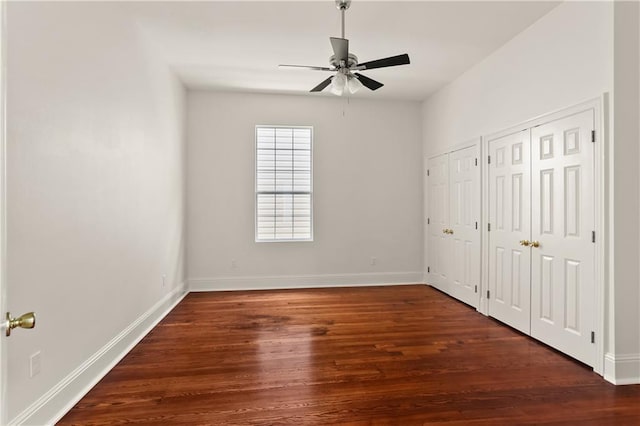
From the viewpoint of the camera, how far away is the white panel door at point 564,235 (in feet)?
8.90

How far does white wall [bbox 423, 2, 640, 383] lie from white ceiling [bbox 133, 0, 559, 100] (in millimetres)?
282

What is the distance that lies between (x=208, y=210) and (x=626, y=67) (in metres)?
5.00

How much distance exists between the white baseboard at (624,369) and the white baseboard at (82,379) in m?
3.71

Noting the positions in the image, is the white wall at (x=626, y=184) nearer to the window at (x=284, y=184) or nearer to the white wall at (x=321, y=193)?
the white wall at (x=321, y=193)

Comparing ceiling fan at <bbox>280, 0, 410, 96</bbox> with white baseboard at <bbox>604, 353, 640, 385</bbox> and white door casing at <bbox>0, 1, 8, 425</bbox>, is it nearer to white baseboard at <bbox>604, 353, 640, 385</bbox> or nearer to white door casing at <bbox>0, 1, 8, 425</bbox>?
white door casing at <bbox>0, 1, 8, 425</bbox>

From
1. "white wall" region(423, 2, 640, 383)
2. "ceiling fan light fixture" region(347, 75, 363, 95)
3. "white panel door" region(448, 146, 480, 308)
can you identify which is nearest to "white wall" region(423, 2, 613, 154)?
"white wall" region(423, 2, 640, 383)

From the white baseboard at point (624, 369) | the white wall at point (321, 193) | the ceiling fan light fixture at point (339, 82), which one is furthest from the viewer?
the white wall at point (321, 193)

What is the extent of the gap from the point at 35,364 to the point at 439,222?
487 centimetres

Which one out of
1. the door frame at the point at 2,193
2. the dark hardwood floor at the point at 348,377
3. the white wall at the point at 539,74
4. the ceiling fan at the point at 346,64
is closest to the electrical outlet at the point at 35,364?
the dark hardwood floor at the point at 348,377

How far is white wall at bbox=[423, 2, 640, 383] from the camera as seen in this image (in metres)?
2.50

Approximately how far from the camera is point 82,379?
91.9 inches

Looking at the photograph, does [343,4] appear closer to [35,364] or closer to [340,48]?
[340,48]

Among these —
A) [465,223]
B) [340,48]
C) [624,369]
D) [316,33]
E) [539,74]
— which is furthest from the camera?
[465,223]

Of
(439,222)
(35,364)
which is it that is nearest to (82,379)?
(35,364)
